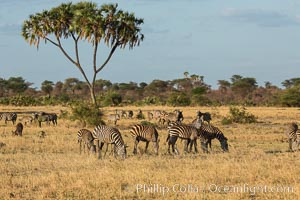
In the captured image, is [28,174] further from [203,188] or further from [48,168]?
[203,188]

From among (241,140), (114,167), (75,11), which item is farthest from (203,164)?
(75,11)

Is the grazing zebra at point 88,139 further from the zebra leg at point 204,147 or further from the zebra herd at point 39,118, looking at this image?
the zebra herd at point 39,118

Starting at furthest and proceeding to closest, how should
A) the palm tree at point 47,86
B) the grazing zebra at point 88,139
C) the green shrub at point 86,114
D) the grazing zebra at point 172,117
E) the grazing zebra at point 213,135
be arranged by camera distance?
the palm tree at point 47,86 → the grazing zebra at point 172,117 → the green shrub at point 86,114 → the grazing zebra at point 213,135 → the grazing zebra at point 88,139

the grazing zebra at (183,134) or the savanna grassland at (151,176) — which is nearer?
the savanna grassland at (151,176)

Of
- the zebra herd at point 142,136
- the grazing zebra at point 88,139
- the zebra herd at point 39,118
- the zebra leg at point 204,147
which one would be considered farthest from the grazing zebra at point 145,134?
the zebra herd at point 39,118

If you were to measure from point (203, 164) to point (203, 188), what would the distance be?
322 cm

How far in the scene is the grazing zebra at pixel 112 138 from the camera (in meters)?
15.9

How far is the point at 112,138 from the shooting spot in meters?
16.2

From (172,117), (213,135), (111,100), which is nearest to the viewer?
(213,135)

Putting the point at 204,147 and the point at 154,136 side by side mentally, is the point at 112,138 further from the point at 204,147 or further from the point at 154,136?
the point at 204,147

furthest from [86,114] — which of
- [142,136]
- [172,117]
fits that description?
[142,136]

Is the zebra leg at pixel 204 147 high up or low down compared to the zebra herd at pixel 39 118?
down

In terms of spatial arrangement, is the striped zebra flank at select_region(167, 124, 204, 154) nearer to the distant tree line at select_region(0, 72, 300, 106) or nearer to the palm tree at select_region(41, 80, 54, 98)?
the distant tree line at select_region(0, 72, 300, 106)

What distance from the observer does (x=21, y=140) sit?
21.0 m
